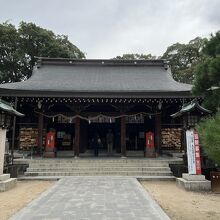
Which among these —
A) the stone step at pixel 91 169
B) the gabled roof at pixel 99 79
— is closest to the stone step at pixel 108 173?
the stone step at pixel 91 169

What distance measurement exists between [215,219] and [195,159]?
456 centimetres

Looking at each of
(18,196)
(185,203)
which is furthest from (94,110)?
(185,203)

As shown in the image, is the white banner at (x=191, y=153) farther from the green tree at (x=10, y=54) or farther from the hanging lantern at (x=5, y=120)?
the green tree at (x=10, y=54)

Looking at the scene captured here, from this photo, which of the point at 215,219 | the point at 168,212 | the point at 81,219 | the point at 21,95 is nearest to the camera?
the point at 81,219

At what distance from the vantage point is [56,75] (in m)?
21.8

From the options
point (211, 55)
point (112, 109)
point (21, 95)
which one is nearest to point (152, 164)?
point (112, 109)

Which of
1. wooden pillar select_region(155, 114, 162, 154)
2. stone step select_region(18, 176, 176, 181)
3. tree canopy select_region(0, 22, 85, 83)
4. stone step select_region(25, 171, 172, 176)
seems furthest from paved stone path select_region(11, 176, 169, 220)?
tree canopy select_region(0, 22, 85, 83)

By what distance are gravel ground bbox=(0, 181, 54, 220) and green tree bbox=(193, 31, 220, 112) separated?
761cm

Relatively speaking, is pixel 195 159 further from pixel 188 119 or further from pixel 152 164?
pixel 152 164

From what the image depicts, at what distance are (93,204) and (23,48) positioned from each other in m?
34.9

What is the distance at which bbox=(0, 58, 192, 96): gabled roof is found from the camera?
1598cm

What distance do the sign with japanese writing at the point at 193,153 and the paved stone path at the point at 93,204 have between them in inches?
96.1

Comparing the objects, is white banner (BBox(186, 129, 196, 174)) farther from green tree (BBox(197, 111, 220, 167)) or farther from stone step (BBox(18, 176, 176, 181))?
green tree (BBox(197, 111, 220, 167))

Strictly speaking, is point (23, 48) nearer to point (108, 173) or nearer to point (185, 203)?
point (108, 173)
